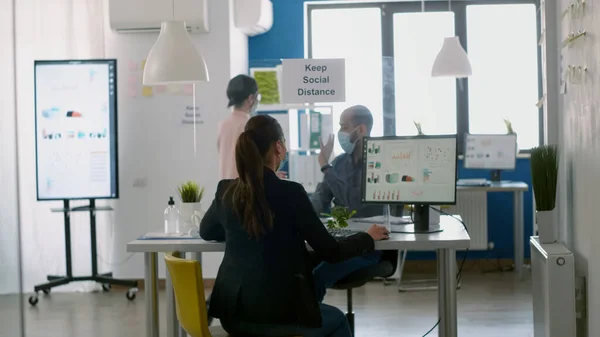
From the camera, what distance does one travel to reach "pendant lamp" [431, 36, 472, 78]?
658cm

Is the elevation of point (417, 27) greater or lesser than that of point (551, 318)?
greater

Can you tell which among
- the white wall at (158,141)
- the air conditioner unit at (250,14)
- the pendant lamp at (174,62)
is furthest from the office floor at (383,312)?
the air conditioner unit at (250,14)

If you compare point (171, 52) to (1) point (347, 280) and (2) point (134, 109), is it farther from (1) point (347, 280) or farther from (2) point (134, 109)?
(2) point (134, 109)

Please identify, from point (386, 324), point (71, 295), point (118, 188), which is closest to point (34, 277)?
point (71, 295)

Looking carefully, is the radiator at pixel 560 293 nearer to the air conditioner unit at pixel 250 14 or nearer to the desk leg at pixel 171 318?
the desk leg at pixel 171 318

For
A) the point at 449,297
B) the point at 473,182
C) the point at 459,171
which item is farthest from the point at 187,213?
the point at 459,171

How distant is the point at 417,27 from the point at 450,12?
329mm

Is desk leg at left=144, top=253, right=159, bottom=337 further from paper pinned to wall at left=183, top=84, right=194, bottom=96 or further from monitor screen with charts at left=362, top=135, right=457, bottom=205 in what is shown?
paper pinned to wall at left=183, top=84, right=194, bottom=96

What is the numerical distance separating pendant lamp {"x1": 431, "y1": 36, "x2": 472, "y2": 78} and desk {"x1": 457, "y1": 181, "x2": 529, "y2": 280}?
924 mm

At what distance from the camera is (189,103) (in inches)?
255

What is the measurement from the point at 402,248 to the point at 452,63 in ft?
11.8

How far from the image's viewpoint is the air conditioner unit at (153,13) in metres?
6.25

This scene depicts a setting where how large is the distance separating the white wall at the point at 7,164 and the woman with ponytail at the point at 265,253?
1007mm

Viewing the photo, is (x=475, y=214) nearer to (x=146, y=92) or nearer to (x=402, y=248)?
(x=146, y=92)
